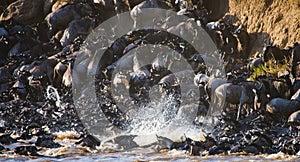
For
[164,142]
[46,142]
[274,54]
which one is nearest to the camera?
[164,142]

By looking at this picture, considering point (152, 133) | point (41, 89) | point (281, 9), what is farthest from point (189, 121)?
point (41, 89)

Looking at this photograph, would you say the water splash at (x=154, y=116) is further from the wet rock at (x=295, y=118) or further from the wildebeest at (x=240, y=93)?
the wet rock at (x=295, y=118)

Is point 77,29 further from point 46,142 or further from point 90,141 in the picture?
point 90,141

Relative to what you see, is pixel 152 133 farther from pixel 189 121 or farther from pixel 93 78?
pixel 93 78

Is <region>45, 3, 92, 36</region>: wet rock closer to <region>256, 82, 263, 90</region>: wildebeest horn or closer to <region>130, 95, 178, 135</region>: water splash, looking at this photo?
<region>130, 95, 178, 135</region>: water splash

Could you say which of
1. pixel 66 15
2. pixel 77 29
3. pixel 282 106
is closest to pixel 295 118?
pixel 282 106

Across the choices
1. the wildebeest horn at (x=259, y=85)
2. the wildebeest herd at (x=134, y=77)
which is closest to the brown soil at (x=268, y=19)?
the wildebeest herd at (x=134, y=77)
